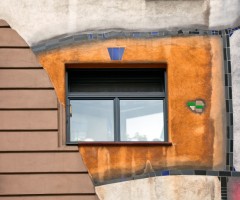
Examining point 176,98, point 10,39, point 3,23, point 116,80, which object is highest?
point 3,23

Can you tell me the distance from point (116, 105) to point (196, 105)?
1.35 meters

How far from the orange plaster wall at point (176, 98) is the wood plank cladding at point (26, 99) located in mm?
219

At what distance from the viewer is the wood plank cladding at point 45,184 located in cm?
1063

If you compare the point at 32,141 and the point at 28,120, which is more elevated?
the point at 28,120

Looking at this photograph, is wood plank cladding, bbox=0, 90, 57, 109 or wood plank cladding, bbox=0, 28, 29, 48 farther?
wood plank cladding, bbox=0, 28, 29, 48

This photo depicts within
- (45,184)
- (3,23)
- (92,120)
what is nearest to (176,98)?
(92,120)

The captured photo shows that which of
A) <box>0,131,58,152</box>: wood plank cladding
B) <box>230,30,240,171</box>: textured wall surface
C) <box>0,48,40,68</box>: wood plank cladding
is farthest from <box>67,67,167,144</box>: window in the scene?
<box>230,30,240,171</box>: textured wall surface

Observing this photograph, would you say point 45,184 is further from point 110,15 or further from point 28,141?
point 110,15

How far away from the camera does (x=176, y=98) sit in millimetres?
11062

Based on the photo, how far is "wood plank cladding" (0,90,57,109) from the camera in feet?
35.8

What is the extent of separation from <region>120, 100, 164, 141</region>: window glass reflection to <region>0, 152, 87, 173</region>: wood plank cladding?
97 cm

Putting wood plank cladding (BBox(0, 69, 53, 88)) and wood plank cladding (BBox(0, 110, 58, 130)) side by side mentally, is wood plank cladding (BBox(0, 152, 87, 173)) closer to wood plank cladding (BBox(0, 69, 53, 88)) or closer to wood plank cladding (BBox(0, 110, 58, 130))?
wood plank cladding (BBox(0, 110, 58, 130))

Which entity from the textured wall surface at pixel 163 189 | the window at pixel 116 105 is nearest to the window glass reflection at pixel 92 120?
the window at pixel 116 105

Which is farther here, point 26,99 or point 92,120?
point 92,120
